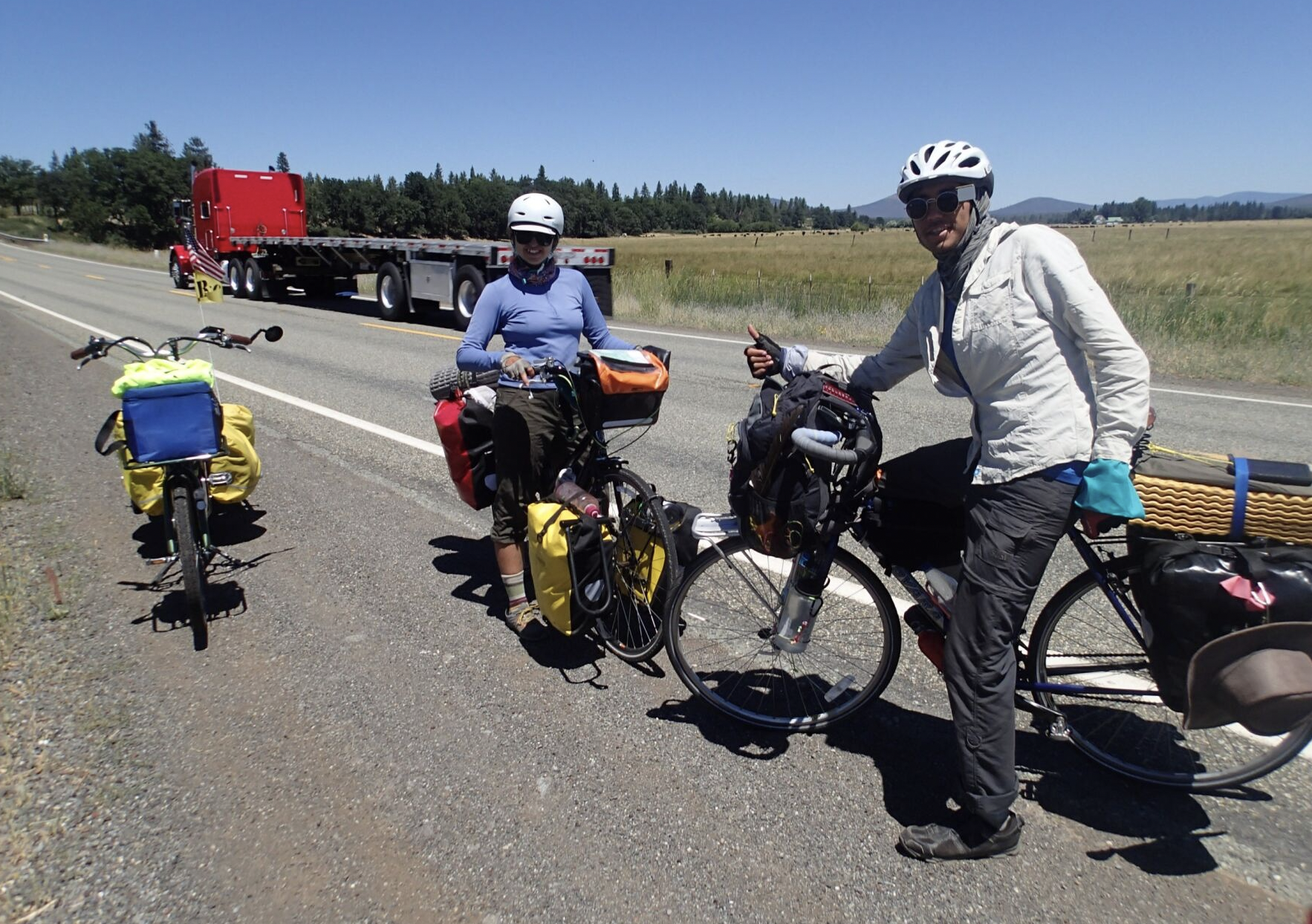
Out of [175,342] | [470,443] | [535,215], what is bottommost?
[470,443]

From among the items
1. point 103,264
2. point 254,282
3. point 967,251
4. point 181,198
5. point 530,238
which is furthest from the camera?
point 181,198

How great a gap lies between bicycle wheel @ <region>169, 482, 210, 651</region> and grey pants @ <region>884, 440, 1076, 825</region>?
3.14 meters

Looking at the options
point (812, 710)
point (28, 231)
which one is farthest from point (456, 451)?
point (28, 231)

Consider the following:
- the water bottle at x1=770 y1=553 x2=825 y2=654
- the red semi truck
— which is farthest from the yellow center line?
the water bottle at x1=770 y1=553 x2=825 y2=654

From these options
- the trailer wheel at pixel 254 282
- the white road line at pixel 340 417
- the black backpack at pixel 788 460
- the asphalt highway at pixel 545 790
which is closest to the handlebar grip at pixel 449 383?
the asphalt highway at pixel 545 790

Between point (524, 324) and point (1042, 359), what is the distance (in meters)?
2.23

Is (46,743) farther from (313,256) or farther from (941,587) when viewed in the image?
(313,256)

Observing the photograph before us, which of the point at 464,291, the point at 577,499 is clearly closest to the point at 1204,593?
the point at 577,499

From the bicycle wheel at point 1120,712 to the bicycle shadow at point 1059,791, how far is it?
77 mm

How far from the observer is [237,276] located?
23.7m

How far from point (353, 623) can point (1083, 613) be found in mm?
→ 3101

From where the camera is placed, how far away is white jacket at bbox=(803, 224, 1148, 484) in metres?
2.30

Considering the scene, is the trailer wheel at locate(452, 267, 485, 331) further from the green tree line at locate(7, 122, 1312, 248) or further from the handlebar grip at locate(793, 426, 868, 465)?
A: the green tree line at locate(7, 122, 1312, 248)

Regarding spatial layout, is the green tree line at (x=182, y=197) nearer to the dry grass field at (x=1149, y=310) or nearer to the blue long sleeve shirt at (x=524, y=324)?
the dry grass field at (x=1149, y=310)
